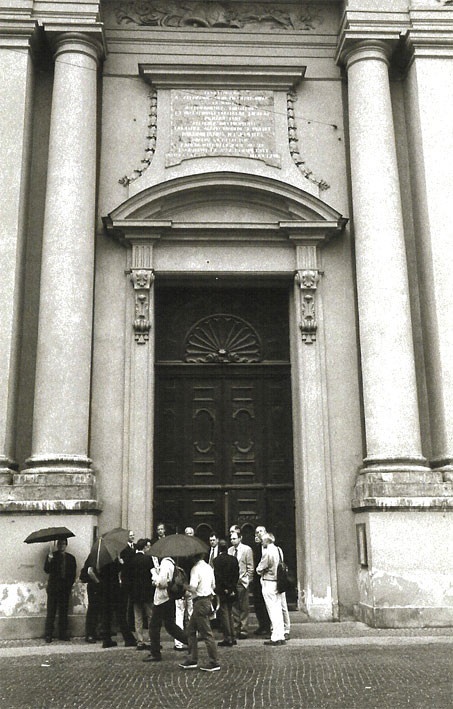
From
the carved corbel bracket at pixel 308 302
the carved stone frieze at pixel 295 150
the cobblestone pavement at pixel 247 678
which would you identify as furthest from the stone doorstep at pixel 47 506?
the carved stone frieze at pixel 295 150

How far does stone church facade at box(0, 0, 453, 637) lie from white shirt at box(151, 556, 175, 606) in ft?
9.71

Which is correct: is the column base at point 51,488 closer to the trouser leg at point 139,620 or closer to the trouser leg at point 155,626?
the trouser leg at point 139,620

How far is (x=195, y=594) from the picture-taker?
880 centimetres

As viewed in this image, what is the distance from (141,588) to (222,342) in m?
5.53

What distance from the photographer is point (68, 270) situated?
12.9 metres

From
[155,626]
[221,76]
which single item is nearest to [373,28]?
[221,76]

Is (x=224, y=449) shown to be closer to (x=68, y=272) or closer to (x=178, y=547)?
(x=68, y=272)

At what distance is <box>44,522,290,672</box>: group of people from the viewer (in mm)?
8997

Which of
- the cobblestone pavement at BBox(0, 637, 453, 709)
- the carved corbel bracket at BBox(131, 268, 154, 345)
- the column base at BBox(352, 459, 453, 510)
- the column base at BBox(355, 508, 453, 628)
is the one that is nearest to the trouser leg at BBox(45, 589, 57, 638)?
the cobblestone pavement at BBox(0, 637, 453, 709)

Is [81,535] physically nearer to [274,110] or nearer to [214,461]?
[214,461]

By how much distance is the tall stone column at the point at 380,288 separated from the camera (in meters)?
12.5

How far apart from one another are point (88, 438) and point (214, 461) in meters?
2.35

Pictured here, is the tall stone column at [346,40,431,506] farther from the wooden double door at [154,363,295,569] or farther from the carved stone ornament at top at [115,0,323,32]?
the wooden double door at [154,363,295,569]

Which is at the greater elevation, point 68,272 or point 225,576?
point 68,272
